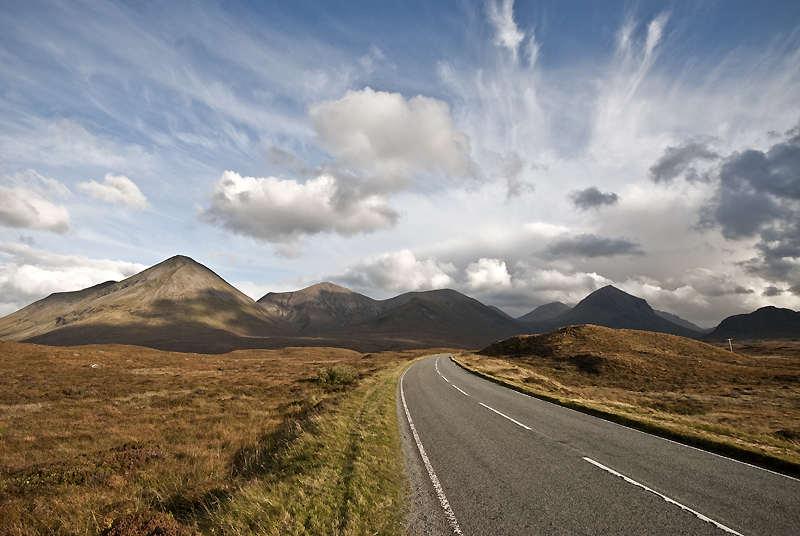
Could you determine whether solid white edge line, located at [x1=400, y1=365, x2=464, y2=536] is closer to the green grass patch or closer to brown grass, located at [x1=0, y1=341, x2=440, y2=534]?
the green grass patch

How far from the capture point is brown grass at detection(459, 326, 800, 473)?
45.1 feet

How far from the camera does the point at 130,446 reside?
12.9 m

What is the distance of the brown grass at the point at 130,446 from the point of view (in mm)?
7746

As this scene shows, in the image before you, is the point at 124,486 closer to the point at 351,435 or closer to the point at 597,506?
the point at 351,435

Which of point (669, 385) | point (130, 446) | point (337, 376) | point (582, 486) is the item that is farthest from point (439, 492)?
point (669, 385)

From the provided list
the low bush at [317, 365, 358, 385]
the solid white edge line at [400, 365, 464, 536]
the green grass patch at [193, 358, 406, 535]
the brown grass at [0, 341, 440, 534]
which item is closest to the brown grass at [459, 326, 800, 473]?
the solid white edge line at [400, 365, 464, 536]

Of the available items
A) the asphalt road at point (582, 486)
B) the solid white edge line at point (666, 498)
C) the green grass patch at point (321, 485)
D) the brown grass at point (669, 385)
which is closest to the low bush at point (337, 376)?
the brown grass at point (669, 385)

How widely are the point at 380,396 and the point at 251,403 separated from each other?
8.63 m

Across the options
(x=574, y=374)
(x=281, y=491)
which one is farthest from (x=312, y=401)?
(x=574, y=374)

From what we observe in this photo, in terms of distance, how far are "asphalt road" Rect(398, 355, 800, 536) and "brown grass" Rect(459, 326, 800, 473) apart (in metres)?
2.75

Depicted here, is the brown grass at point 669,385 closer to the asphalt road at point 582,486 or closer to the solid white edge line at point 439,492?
the asphalt road at point 582,486

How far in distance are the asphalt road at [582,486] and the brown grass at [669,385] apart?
9.01 feet

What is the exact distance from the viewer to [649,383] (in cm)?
4259

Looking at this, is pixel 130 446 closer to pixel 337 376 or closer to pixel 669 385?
pixel 337 376
